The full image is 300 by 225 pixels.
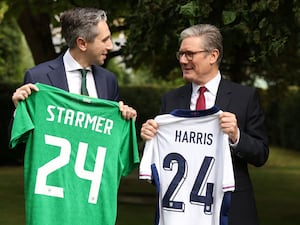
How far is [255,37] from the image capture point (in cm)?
670

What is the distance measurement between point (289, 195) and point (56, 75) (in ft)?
30.8

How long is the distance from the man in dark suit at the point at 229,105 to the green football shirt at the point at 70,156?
0.29 metres

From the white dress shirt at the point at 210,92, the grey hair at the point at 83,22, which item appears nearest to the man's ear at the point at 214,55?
the white dress shirt at the point at 210,92

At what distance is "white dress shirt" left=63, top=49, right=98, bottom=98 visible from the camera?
15.4 feet

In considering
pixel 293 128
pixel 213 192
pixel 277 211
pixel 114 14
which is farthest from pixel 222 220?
pixel 293 128

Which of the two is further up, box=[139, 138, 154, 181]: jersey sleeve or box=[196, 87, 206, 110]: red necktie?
box=[196, 87, 206, 110]: red necktie

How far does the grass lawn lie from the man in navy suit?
17.7ft

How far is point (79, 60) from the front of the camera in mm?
4664

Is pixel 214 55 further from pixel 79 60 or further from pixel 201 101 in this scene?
pixel 79 60

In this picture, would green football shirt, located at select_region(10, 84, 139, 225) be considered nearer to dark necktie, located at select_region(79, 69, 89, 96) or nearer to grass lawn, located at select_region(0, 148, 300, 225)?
dark necktie, located at select_region(79, 69, 89, 96)

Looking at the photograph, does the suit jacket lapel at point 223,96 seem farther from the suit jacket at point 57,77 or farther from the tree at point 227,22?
the tree at point 227,22

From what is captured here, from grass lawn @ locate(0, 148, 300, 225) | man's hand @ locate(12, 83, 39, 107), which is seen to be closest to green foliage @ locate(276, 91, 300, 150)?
grass lawn @ locate(0, 148, 300, 225)

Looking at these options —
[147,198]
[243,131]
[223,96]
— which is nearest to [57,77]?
[223,96]

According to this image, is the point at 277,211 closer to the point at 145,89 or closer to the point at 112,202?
the point at 112,202
